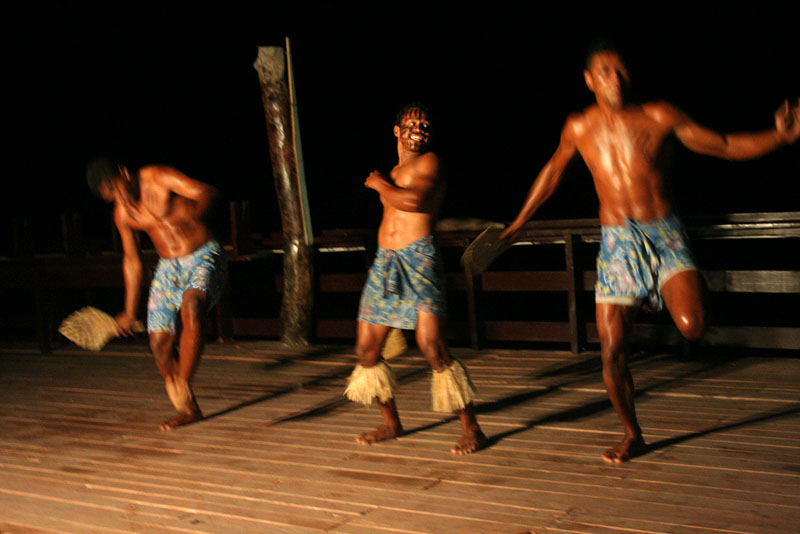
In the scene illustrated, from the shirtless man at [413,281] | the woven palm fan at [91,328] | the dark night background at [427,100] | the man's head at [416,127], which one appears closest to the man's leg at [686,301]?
the shirtless man at [413,281]

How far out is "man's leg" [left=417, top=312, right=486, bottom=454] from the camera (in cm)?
388

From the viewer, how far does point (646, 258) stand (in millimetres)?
3424

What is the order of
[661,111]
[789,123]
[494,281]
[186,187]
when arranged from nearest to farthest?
1. [789,123]
2. [661,111]
3. [186,187]
4. [494,281]

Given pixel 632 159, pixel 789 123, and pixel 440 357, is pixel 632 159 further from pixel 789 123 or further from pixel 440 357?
pixel 440 357

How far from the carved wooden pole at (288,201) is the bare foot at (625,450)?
12.9 feet

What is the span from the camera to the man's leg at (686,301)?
3.30 meters

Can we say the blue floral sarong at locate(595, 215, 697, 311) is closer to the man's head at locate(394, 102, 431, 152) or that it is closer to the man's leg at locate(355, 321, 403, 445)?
the man's head at locate(394, 102, 431, 152)

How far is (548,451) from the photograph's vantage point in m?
3.80

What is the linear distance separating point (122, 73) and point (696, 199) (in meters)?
10.8

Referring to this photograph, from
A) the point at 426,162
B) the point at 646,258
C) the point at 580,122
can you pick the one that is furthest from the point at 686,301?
the point at 426,162

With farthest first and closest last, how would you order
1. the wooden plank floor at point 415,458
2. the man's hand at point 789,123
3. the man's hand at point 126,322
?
the man's hand at point 126,322
the man's hand at point 789,123
the wooden plank floor at point 415,458

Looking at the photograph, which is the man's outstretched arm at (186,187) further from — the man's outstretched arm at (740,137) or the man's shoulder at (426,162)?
the man's outstretched arm at (740,137)

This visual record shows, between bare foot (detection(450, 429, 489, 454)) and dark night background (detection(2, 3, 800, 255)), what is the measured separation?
8.37m

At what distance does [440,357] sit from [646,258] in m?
1.00
